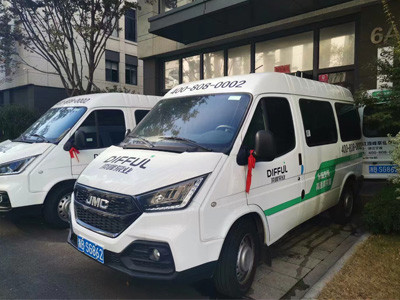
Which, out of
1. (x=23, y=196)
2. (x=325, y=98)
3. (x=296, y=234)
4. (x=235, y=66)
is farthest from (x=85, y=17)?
(x=296, y=234)

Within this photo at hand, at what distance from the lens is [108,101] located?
19.6ft

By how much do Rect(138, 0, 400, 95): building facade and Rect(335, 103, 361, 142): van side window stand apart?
172cm

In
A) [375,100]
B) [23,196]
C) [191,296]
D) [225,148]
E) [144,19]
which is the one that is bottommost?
[191,296]

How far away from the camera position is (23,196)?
491 cm

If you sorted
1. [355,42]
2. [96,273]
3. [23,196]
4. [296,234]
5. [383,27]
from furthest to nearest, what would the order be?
1. [355,42]
2. [383,27]
3. [296,234]
4. [23,196]
5. [96,273]

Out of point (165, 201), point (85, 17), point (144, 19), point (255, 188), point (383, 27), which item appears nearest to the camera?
point (165, 201)

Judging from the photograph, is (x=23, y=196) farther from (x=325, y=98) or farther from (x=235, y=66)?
(x=235, y=66)

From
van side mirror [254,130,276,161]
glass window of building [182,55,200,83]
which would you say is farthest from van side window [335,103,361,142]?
glass window of building [182,55,200,83]

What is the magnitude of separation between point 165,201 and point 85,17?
31.1ft

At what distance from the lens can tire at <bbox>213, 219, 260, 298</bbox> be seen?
305cm

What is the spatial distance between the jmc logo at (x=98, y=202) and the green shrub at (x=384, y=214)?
3.64 metres

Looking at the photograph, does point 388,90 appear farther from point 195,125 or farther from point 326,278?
point 195,125

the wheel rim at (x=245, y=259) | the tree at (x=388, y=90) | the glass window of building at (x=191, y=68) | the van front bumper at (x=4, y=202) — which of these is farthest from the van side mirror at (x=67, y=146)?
the glass window of building at (x=191, y=68)

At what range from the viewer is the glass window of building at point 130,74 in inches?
954
